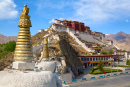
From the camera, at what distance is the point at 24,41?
5.46 meters

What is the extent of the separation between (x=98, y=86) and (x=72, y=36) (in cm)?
4291

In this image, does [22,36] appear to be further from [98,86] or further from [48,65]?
[98,86]

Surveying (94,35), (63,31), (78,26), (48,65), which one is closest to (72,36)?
(63,31)

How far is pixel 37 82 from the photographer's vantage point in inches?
180

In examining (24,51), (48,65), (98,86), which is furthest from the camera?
(98,86)

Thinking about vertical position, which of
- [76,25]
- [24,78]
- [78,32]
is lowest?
[24,78]

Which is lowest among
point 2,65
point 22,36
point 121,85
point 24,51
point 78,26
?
point 121,85

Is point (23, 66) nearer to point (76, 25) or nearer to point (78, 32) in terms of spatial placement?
point (78, 32)

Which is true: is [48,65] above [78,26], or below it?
below

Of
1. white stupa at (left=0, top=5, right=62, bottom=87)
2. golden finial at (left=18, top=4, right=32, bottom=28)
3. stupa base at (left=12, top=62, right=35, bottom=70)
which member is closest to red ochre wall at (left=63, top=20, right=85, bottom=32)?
golden finial at (left=18, top=4, right=32, bottom=28)

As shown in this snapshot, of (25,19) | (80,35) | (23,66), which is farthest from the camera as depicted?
(80,35)

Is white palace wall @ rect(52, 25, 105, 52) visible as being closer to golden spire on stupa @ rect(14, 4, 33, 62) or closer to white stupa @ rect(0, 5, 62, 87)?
golden spire on stupa @ rect(14, 4, 33, 62)

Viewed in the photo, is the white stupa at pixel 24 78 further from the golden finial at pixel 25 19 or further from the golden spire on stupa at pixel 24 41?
the golden finial at pixel 25 19

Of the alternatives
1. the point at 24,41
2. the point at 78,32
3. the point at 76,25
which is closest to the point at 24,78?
the point at 24,41
